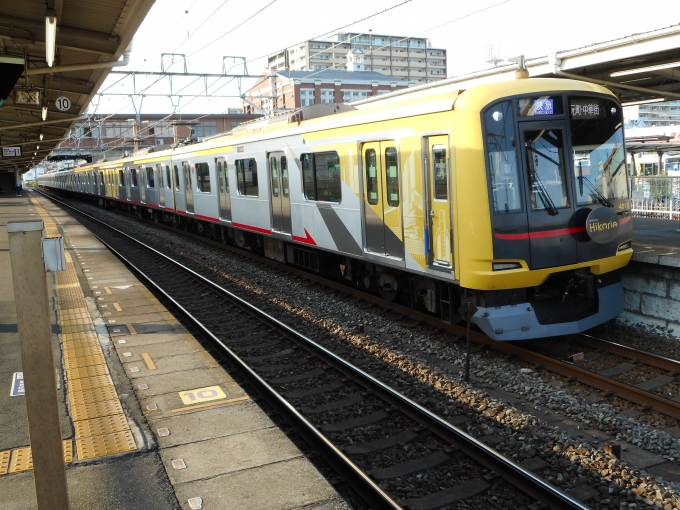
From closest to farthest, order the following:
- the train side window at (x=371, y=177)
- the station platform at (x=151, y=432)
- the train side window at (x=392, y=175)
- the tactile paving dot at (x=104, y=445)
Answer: the station platform at (x=151, y=432)
the tactile paving dot at (x=104, y=445)
the train side window at (x=392, y=175)
the train side window at (x=371, y=177)

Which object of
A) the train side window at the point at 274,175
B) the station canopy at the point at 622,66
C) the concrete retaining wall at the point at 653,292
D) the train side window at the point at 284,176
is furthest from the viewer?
the train side window at the point at 274,175

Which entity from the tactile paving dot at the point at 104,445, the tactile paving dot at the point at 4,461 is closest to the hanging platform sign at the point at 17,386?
the tactile paving dot at the point at 4,461

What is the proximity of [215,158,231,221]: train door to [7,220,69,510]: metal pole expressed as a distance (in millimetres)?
12510

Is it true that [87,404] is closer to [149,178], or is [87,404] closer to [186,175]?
[186,175]

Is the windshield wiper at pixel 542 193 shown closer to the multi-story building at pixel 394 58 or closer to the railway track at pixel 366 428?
the railway track at pixel 366 428

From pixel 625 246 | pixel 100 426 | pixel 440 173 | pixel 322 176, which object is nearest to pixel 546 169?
pixel 440 173

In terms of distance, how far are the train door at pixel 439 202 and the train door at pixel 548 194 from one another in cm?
84

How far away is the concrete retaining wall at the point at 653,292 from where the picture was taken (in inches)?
305

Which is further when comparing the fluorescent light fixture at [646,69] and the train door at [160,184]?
the train door at [160,184]

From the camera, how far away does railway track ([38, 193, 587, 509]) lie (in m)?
4.30

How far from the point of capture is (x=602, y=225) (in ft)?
23.1

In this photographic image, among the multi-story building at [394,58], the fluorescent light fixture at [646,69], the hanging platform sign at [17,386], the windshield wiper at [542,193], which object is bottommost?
the hanging platform sign at [17,386]

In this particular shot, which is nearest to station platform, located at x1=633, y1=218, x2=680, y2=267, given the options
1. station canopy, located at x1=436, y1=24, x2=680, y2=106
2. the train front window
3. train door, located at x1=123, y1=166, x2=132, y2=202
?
the train front window

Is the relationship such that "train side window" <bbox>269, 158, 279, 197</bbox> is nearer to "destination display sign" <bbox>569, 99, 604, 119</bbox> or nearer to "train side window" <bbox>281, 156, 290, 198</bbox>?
"train side window" <bbox>281, 156, 290, 198</bbox>
